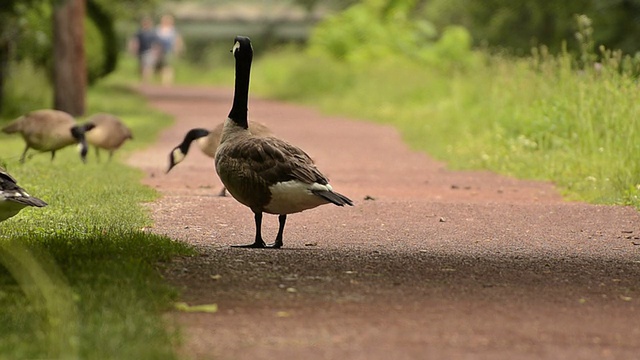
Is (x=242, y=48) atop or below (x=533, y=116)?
atop

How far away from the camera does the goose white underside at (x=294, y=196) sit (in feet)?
28.8

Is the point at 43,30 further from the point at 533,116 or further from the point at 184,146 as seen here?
the point at 184,146

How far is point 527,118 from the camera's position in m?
19.1

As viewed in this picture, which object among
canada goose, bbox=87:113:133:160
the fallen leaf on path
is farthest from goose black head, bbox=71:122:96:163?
the fallen leaf on path

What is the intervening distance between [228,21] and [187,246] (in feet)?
223

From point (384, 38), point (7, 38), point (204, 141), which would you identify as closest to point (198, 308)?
point (204, 141)

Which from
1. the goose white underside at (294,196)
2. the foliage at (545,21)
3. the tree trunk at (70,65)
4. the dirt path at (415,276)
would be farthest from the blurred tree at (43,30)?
the foliage at (545,21)

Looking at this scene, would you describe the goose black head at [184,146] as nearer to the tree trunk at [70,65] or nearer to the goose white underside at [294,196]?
the goose white underside at [294,196]

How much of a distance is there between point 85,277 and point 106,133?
9642 millimetres

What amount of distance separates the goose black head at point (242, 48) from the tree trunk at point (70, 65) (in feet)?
56.3

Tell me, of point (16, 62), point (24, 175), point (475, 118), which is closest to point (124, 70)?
point (16, 62)

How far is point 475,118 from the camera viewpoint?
2219 centimetres

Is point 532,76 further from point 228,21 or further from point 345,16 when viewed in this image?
point 228,21

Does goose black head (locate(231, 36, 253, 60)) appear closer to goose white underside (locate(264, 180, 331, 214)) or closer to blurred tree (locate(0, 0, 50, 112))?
goose white underside (locate(264, 180, 331, 214))
